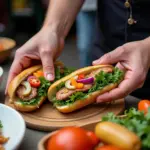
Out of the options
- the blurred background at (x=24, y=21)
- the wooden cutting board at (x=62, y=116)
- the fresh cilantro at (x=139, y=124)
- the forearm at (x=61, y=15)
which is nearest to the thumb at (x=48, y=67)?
the wooden cutting board at (x=62, y=116)

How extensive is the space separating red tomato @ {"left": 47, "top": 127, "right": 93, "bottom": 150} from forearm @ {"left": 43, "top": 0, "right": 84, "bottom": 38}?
3.01ft

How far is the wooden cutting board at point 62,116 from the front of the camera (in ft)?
4.41

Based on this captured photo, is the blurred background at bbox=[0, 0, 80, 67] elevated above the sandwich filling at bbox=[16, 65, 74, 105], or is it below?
below

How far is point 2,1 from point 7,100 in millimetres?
3467

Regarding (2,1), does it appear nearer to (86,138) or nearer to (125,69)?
(125,69)

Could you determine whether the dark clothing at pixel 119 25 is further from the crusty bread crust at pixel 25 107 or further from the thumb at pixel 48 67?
the crusty bread crust at pixel 25 107

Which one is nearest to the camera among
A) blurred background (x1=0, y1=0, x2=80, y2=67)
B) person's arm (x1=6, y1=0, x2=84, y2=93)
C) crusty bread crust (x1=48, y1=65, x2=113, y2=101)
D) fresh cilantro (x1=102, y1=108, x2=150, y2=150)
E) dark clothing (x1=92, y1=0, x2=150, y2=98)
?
fresh cilantro (x1=102, y1=108, x2=150, y2=150)

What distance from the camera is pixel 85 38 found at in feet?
8.43

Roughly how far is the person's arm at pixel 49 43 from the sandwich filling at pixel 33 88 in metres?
0.03

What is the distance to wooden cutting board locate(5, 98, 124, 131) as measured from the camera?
4.41 feet

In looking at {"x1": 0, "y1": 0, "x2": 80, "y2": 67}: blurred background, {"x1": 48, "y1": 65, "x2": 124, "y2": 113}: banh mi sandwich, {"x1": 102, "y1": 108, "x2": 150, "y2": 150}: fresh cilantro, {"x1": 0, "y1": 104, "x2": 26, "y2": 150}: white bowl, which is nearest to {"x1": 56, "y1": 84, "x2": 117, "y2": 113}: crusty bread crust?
{"x1": 48, "y1": 65, "x2": 124, "y2": 113}: banh mi sandwich

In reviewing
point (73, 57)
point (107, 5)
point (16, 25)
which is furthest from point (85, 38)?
point (16, 25)

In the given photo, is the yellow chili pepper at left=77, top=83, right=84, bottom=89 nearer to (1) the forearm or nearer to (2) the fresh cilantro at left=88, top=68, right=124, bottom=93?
(2) the fresh cilantro at left=88, top=68, right=124, bottom=93

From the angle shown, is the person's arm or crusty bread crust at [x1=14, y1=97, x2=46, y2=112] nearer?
crusty bread crust at [x1=14, y1=97, x2=46, y2=112]
